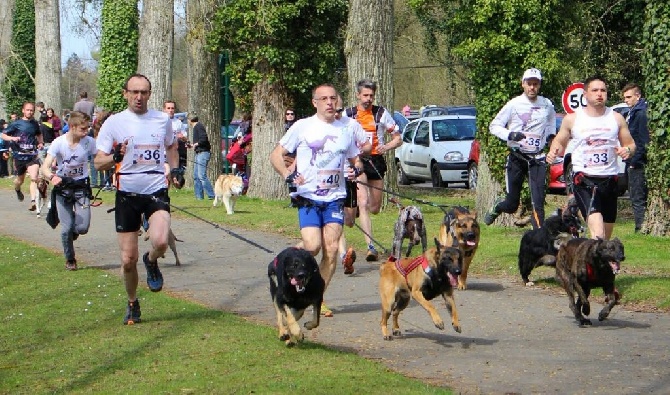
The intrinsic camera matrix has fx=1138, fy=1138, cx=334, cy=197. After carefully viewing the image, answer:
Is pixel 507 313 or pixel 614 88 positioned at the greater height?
pixel 614 88

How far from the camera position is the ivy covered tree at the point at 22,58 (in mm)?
49062

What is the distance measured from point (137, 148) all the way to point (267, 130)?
14757 millimetres

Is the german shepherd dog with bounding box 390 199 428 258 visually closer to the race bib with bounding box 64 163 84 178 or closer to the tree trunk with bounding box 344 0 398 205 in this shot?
the race bib with bounding box 64 163 84 178

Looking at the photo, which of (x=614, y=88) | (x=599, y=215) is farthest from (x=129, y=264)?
(x=614, y=88)

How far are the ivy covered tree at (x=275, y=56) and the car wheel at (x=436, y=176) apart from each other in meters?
5.71

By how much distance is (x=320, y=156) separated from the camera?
9.97m

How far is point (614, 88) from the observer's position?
2420 cm

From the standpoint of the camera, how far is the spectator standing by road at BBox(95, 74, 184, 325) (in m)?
9.94

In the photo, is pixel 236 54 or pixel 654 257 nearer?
pixel 654 257

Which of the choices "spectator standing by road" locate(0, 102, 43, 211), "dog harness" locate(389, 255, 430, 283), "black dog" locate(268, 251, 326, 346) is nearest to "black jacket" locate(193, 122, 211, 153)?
"spectator standing by road" locate(0, 102, 43, 211)

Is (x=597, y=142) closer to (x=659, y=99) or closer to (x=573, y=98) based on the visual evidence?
(x=659, y=99)

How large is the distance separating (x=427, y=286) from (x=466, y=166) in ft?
65.2

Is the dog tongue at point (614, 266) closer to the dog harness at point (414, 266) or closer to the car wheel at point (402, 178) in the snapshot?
the dog harness at point (414, 266)

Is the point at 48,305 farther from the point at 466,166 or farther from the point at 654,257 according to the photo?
the point at 466,166
